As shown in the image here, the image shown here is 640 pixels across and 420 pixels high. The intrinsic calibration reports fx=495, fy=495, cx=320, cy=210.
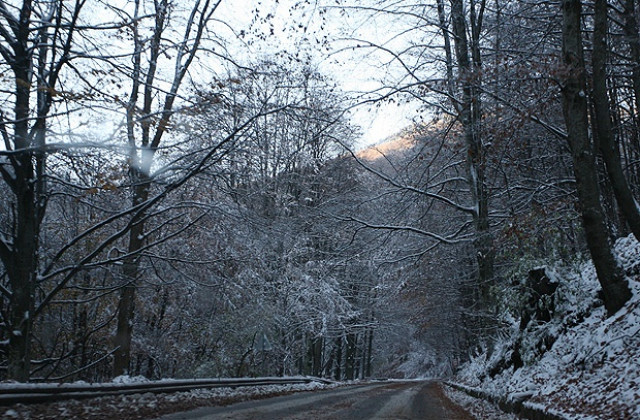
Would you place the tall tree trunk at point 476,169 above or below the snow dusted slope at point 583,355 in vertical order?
above

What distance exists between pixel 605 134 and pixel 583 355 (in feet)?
12.3

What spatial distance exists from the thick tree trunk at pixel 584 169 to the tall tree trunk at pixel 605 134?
35 centimetres

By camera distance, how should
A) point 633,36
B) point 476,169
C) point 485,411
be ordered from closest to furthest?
point 633,36 → point 485,411 → point 476,169

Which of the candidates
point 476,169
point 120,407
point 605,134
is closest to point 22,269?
point 120,407

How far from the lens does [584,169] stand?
8.18 meters

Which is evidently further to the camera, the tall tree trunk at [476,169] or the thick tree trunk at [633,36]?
the tall tree trunk at [476,169]

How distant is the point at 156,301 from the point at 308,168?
8.44 meters

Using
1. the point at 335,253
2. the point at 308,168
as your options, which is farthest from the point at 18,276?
the point at 308,168

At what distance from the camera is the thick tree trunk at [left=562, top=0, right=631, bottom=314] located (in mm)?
8031

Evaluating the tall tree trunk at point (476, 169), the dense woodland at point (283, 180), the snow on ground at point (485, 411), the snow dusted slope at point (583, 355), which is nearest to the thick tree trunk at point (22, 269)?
the dense woodland at point (283, 180)

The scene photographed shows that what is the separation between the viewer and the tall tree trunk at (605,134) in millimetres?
8383

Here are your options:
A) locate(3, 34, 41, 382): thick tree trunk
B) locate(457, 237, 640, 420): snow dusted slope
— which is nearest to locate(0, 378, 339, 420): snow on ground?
locate(3, 34, 41, 382): thick tree trunk

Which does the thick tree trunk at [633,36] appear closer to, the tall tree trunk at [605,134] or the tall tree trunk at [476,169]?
the tall tree trunk at [605,134]

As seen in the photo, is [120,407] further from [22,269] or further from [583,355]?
[583,355]
